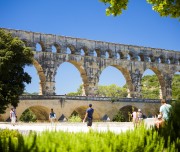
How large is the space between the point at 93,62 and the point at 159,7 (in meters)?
34.4

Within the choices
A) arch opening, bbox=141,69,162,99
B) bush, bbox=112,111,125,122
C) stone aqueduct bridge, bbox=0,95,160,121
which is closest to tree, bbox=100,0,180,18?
stone aqueduct bridge, bbox=0,95,160,121

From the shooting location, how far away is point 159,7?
11.7 meters

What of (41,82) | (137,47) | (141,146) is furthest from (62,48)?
(141,146)

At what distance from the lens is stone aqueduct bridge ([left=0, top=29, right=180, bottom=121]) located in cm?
4134

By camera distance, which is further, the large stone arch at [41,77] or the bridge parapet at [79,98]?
the large stone arch at [41,77]

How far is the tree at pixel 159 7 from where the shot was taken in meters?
11.2

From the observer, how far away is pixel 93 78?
45469mm

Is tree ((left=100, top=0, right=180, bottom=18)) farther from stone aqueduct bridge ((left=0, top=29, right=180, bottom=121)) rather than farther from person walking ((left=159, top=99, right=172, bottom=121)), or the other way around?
stone aqueduct bridge ((left=0, top=29, right=180, bottom=121))

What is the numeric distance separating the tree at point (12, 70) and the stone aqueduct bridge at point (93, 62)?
9.85 meters

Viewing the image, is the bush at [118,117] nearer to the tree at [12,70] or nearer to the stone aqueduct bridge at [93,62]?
the stone aqueduct bridge at [93,62]

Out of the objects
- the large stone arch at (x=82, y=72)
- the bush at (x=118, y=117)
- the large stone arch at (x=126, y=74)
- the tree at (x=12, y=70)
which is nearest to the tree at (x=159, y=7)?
the tree at (x=12, y=70)

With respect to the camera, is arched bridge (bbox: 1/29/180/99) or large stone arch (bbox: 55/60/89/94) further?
large stone arch (bbox: 55/60/89/94)

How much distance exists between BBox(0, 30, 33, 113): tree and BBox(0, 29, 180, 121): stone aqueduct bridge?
9850 mm

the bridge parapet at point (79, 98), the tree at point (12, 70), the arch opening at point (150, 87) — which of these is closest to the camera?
the tree at point (12, 70)
